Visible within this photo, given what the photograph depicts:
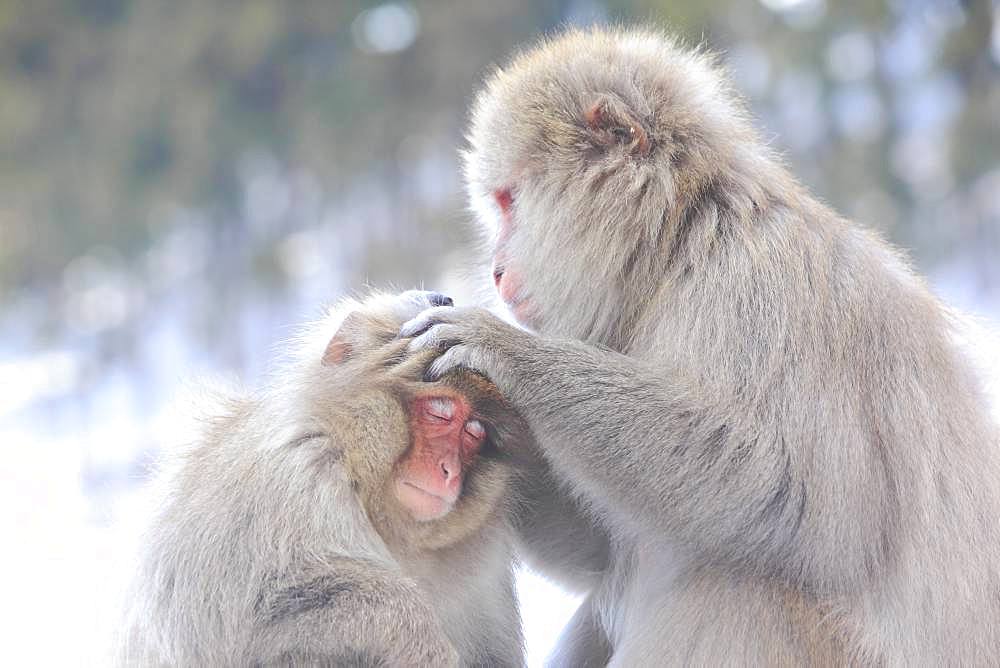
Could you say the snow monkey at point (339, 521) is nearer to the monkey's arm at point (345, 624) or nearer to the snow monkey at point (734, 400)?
the monkey's arm at point (345, 624)

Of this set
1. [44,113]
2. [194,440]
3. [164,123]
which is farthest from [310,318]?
[44,113]

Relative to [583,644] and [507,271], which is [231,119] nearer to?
[507,271]

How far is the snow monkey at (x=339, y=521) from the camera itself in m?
2.63

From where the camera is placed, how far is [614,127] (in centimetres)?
299

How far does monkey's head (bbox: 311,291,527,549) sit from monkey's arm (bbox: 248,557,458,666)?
20 cm

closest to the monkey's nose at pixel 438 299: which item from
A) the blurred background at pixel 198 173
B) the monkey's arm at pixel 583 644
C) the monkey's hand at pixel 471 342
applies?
the monkey's hand at pixel 471 342

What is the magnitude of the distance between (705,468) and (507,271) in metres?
0.79

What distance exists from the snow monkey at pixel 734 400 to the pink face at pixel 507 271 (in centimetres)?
2

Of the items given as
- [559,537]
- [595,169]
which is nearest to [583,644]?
[559,537]

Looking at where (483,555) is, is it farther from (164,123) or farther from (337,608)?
(164,123)

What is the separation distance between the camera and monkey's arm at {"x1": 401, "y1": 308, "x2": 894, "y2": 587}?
8.53 feet

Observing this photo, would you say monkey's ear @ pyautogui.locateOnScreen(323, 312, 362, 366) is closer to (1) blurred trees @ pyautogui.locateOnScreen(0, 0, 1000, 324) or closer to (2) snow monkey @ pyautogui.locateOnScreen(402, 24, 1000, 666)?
(2) snow monkey @ pyautogui.locateOnScreen(402, 24, 1000, 666)

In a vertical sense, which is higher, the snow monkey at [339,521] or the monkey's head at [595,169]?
the monkey's head at [595,169]

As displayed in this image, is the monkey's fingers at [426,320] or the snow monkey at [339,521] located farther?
the monkey's fingers at [426,320]
